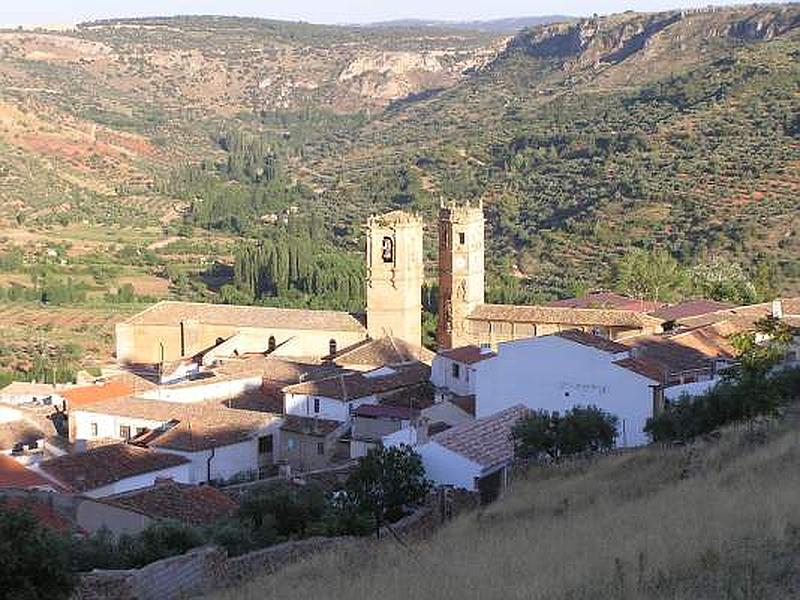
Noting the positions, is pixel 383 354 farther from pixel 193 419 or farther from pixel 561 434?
pixel 561 434

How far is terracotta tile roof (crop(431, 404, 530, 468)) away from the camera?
56.9ft

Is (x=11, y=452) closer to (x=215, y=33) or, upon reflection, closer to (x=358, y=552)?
(x=358, y=552)

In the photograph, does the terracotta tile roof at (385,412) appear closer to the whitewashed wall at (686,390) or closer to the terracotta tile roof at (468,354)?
the terracotta tile roof at (468,354)

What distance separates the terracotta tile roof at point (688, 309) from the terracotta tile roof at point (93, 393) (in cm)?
1169

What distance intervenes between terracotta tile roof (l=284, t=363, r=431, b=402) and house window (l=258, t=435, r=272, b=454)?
5.29 feet

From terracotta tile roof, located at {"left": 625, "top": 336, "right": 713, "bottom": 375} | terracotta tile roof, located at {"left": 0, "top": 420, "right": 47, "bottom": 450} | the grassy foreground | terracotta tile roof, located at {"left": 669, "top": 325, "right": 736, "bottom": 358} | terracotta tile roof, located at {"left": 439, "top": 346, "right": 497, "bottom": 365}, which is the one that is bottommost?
terracotta tile roof, located at {"left": 0, "top": 420, "right": 47, "bottom": 450}

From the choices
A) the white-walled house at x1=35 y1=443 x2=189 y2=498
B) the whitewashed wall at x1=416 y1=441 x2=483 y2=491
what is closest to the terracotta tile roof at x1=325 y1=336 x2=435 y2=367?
the white-walled house at x1=35 y1=443 x2=189 y2=498

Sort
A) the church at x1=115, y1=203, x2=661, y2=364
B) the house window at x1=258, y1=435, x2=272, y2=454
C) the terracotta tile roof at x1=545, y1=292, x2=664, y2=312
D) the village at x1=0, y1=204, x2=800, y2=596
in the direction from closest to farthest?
the village at x1=0, y1=204, x2=800, y2=596
the house window at x1=258, y1=435, x2=272, y2=454
the church at x1=115, y1=203, x2=661, y2=364
the terracotta tile roof at x1=545, y1=292, x2=664, y2=312

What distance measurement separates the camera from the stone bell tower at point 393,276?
34.0 metres

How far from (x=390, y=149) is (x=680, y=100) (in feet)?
85.5

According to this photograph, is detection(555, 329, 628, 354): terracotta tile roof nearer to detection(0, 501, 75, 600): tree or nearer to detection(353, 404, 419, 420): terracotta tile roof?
detection(353, 404, 419, 420): terracotta tile roof

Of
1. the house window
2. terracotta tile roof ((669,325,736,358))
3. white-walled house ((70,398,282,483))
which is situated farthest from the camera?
terracotta tile roof ((669,325,736,358))

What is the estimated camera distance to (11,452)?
2441 cm

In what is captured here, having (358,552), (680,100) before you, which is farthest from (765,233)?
(358,552)
